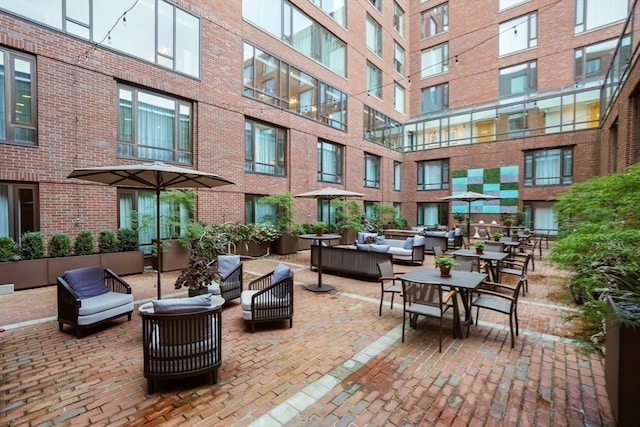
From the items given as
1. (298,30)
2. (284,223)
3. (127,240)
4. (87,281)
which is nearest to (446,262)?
(87,281)

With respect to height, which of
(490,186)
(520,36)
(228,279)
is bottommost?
(228,279)

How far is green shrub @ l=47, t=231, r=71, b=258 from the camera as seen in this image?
6855 millimetres

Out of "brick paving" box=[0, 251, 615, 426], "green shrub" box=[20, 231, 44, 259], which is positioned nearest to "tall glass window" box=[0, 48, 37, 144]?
"green shrub" box=[20, 231, 44, 259]

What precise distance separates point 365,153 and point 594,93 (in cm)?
1181

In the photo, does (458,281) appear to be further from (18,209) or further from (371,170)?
(371,170)

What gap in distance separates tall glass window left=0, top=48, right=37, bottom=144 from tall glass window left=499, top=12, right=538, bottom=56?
73.0ft

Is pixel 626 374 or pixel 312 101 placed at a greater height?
pixel 312 101

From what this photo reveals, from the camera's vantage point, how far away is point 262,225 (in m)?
11.2

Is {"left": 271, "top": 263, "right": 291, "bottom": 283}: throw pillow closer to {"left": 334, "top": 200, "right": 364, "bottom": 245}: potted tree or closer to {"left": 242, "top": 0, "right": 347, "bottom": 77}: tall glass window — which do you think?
{"left": 334, "top": 200, "right": 364, "bottom": 245}: potted tree

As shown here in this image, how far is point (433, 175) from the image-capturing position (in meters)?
20.9

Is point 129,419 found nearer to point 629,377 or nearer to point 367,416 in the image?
point 367,416

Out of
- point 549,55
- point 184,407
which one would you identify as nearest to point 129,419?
point 184,407

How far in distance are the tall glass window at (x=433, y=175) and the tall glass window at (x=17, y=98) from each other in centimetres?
2000

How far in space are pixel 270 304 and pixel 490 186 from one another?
17.8 m
